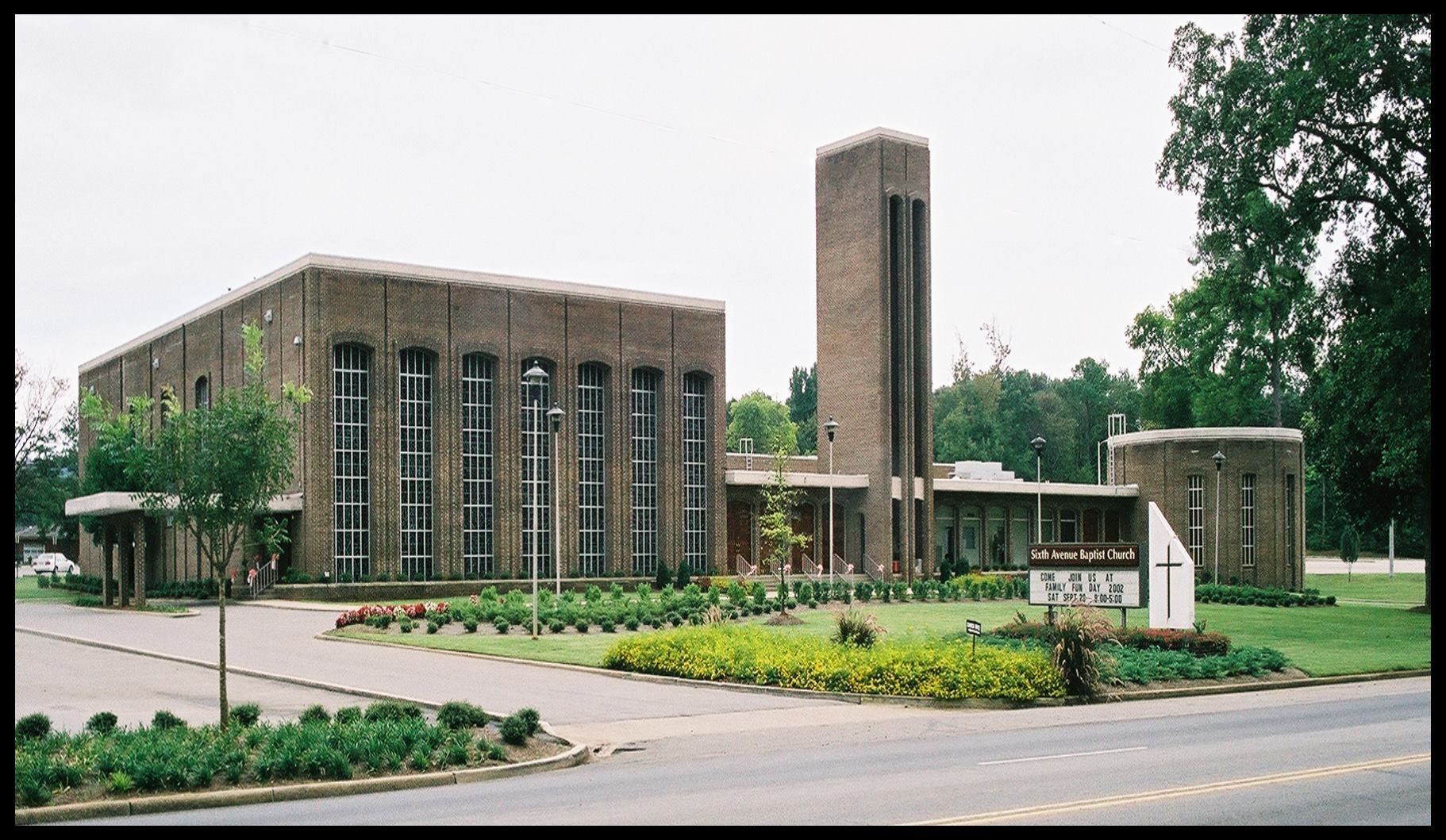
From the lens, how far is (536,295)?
55875mm

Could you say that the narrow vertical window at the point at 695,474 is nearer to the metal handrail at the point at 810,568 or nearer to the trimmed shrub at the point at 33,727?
the metal handrail at the point at 810,568

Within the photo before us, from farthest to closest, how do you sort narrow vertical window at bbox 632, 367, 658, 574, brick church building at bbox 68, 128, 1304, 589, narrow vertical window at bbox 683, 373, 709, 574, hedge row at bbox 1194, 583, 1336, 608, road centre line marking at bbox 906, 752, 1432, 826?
narrow vertical window at bbox 683, 373, 709, 574, narrow vertical window at bbox 632, 367, 658, 574, brick church building at bbox 68, 128, 1304, 589, hedge row at bbox 1194, 583, 1336, 608, road centre line marking at bbox 906, 752, 1432, 826

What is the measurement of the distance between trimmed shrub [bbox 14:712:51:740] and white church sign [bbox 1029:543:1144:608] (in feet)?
65.0

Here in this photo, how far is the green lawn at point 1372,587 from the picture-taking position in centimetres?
5909

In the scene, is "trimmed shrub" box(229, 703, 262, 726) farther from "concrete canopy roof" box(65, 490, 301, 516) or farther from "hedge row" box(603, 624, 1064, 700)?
"concrete canopy roof" box(65, 490, 301, 516)

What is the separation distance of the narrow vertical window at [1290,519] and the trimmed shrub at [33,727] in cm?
6274

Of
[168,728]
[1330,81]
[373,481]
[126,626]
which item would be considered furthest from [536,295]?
[168,728]

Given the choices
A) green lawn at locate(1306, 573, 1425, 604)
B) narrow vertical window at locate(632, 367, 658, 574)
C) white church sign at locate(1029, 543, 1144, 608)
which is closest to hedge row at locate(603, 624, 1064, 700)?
white church sign at locate(1029, 543, 1144, 608)

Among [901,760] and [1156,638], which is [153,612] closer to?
[1156,638]

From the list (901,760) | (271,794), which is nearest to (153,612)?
(271,794)

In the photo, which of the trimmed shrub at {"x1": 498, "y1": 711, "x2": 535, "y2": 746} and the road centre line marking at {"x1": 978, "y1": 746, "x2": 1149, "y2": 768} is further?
the trimmed shrub at {"x1": 498, "y1": 711, "x2": 535, "y2": 746}

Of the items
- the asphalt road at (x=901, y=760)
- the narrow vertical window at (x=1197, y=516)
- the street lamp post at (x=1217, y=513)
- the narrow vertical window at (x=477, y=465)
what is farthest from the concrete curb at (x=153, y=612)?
the narrow vertical window at (x=1197, y=516)

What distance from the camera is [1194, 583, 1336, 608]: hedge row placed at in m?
50.1

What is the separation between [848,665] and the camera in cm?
2259
